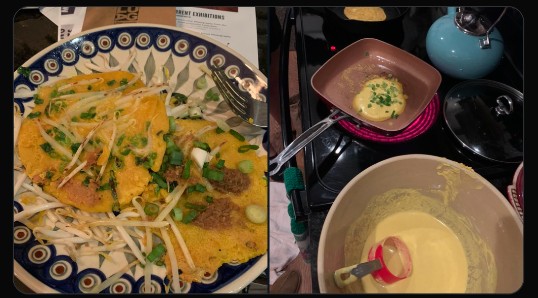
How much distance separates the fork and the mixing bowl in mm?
464

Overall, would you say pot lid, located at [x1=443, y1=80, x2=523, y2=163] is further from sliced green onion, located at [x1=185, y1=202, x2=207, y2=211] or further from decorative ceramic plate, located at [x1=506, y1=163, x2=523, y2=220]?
sliced green onion, located at [x1=185, y1=202, x2=207, y2=211]

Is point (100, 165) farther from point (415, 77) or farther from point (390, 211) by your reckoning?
point (415, 77)

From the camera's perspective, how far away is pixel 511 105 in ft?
4.50

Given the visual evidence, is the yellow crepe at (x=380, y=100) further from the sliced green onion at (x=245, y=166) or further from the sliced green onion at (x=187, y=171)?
the sliced green onion at (x=187, y=171)

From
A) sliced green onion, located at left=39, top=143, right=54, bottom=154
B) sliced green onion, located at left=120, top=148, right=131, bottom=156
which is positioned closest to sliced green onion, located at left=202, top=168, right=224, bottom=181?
sliced green onion, located at left=120, top=148, right=131, bottom=156

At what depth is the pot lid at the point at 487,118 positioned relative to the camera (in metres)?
1.34

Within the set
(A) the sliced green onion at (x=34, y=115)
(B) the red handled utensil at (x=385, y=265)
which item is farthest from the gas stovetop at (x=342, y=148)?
(A) the sliced green onion at (x=34, y=115)

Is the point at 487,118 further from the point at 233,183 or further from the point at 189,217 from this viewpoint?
the point at 189,217

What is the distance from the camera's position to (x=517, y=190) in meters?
1.19

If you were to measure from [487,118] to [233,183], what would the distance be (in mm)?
868

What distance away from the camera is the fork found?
1.35 m

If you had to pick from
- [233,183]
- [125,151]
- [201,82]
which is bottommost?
[233,183]

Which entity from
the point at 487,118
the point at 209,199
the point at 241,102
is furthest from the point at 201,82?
the point at 487,118

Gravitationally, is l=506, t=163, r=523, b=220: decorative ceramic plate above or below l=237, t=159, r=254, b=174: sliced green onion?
below
